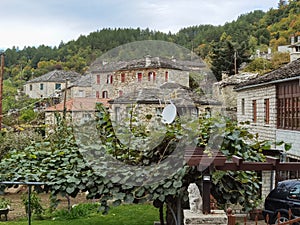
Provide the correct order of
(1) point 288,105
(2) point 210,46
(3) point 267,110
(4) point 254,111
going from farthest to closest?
(2) point 210,46 < (4) point 254,111 < (3) point 267,110 < (1) point 288,105

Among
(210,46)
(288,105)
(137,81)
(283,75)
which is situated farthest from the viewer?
(210,46)

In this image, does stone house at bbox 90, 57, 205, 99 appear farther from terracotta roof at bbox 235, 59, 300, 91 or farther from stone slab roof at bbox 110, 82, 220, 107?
terracotta roof at bbox 235, 59, 300, 91

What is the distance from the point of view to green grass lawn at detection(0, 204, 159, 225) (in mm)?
10570

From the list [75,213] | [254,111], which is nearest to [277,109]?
[254,111]

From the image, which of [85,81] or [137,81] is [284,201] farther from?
[85,81]

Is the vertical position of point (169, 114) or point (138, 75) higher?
point (138, 75)

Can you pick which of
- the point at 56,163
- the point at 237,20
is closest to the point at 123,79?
the point at 56,163

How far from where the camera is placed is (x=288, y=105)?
48.4 ft

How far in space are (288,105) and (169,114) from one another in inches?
344

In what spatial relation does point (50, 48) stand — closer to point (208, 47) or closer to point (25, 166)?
point (208, 47)

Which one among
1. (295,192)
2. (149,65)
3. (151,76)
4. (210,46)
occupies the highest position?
(210,46)

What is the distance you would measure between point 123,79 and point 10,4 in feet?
24.9

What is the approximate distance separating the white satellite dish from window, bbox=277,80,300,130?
786cm

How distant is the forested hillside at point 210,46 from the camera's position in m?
37.9
